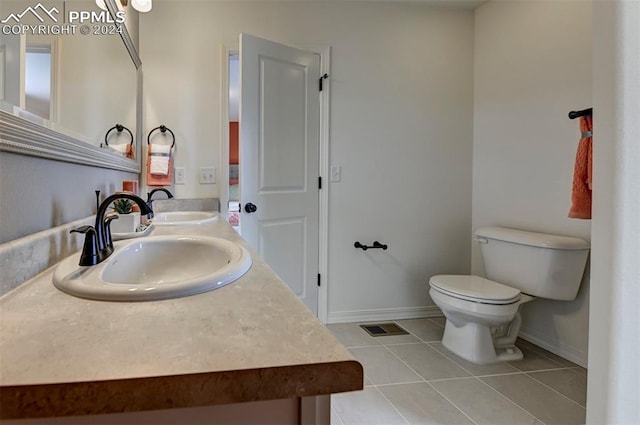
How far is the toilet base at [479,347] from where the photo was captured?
82.4 inches

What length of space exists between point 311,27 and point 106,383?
2660mm

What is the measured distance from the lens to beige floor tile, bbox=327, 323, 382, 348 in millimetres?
2357

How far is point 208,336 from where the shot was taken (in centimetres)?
46

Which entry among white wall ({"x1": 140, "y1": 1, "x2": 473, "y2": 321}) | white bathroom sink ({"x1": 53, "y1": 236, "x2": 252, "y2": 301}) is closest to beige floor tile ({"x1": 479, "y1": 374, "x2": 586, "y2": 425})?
white wall ({"x1": 140, "y1": 1, "x2": 473, "y2": 321})

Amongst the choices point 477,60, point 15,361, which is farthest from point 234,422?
point 477,60

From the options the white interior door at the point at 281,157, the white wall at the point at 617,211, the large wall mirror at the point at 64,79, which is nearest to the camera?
the large wall mirror at the point at 64,79

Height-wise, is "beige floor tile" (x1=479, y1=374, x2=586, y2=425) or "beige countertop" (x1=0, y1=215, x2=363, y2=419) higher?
"beige countertop" (x1=0, y1=215, x2=363, y2=419)

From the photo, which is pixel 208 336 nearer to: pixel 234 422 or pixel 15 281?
pixel 234 422

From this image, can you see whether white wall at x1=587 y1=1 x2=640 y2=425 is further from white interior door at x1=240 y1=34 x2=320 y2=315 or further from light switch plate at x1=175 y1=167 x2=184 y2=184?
light switch plate at x1=175 y1=167 x2=184 y2=184

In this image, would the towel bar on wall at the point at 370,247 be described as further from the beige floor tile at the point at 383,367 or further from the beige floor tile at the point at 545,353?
the beige floor tile at the point at 545,353

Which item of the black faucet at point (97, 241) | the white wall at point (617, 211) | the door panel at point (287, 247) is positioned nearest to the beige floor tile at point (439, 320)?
the door panel at point (287, 247)

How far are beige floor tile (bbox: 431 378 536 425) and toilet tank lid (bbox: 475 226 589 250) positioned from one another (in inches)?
31.4

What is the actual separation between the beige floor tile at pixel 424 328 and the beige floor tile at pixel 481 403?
1.84 ft

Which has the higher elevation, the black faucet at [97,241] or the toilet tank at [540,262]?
the black faucet at [97,241]
